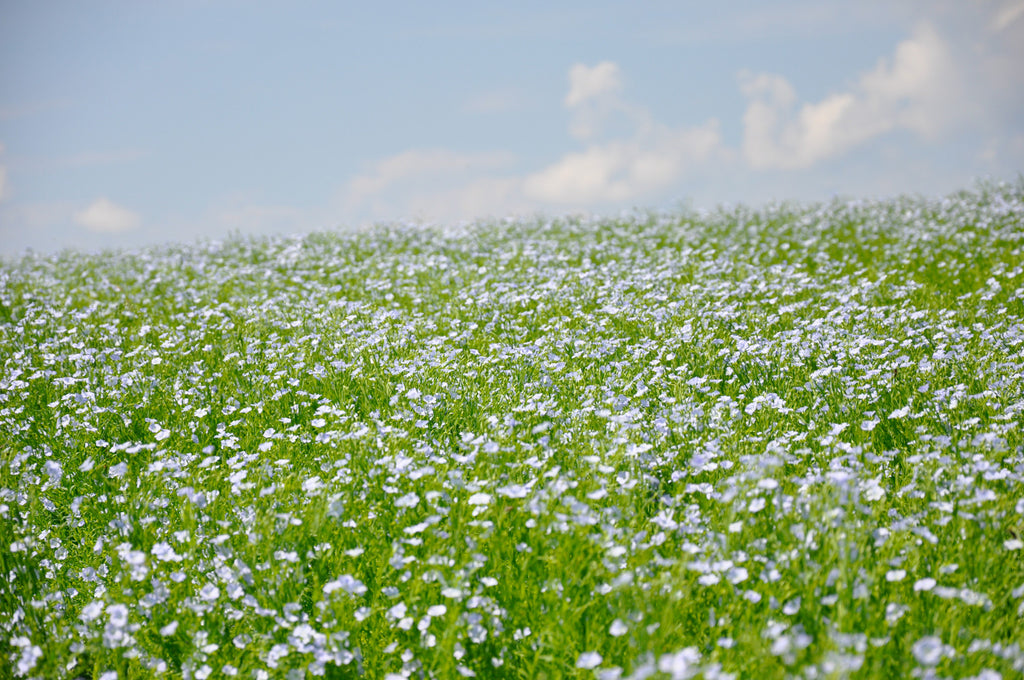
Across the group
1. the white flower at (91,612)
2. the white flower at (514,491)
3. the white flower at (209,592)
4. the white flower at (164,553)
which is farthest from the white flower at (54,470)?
Result: the white flower at (514,491)

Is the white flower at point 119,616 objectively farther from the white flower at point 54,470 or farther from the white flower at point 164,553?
the white flower at point 54,470

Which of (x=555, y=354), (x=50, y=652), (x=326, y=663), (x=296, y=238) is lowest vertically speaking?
(x=326, y=663)

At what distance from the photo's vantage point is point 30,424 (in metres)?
6.70

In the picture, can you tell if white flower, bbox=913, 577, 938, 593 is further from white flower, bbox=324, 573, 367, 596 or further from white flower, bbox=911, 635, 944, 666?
white flower, bbox=324, 573, 367, 596

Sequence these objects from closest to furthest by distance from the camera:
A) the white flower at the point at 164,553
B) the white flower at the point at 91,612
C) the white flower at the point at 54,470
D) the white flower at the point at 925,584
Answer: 1. the white flower at the point at 925,584
2. the white flower at the point at 91,612
3. the white flower at the point at 164,553
4. the white flower at the point at 54,470

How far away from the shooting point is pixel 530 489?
13.8 feet

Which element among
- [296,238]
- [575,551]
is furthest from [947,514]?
[296,238]

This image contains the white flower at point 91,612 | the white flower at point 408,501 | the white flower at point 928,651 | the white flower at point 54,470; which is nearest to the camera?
the white flower at point 928,651

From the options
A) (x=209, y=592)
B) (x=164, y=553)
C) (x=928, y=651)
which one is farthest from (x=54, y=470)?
(x=928, y=651)

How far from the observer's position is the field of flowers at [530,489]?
11.2ft

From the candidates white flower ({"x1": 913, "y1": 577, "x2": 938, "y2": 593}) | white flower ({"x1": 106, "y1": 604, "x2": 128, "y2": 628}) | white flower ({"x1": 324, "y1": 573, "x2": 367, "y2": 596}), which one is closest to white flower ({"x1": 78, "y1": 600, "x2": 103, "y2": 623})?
white flower ({"x1": 106, "y1": 604, "x2": 128, "y2": 628})

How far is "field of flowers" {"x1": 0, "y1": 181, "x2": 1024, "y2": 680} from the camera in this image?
3.42 metres

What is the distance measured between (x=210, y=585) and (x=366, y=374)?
283cm

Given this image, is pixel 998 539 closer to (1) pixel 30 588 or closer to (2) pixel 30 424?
(1) pixel 30 588
